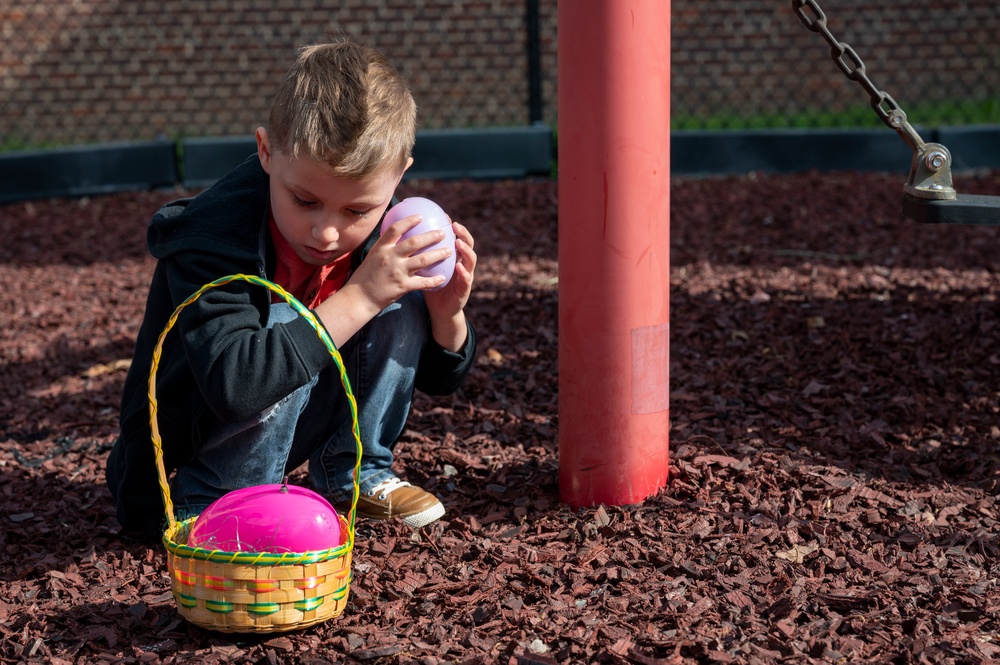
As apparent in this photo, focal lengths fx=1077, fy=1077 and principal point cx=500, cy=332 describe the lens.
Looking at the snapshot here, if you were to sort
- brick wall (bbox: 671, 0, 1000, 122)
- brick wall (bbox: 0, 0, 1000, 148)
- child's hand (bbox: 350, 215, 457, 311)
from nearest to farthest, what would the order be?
child's hand (bbox: 350, 215, 457, 311)
brick wall (bbox: 0, 0, 1000, 148)
brick wall (bbox: 671, 0, 1000, 122)

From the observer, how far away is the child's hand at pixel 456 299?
2.37 metres

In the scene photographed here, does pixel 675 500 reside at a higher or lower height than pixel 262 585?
lower

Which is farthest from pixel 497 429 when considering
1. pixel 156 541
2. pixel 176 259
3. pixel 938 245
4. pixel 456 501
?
pixel 938 245

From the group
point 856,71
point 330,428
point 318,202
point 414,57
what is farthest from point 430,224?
point 414,57

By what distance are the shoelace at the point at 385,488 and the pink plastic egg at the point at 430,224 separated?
1.92ft

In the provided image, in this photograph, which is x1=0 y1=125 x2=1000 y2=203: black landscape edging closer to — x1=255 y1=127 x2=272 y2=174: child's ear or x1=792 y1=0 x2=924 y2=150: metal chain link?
x1=792 y1=0 x2=924 y2=150: metal chain link

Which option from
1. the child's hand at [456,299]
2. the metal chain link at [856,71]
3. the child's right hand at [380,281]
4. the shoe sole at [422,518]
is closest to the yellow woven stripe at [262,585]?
the child's right hand at [380,281]

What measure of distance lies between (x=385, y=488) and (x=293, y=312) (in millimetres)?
558

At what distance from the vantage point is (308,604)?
6.49 ft

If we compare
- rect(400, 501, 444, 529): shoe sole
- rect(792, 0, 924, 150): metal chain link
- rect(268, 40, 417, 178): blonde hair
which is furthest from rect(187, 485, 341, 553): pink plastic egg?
rect(792, 0, 924, 150): metal chain link

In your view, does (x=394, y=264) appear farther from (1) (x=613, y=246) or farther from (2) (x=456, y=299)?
(1) (x=613, y=246)

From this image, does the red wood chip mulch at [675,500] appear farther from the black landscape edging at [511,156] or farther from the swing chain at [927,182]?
the black landscape edging at [511,156]

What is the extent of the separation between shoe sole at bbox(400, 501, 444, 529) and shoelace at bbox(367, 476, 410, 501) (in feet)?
0.25

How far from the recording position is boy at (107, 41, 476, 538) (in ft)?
6.97
